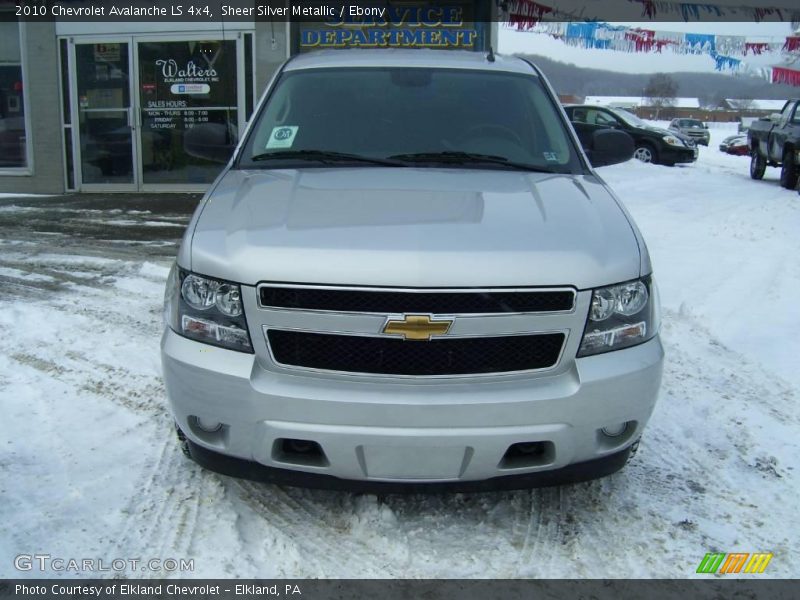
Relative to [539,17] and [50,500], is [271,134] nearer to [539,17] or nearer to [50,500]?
[50,500]

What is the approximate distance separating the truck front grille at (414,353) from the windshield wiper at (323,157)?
1255mm

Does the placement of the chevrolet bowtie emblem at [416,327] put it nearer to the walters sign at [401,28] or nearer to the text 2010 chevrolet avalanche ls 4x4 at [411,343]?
the text 2010 chevrolet avalanche ls 4x4 at [411,343]

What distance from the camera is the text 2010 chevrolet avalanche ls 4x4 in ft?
7.95

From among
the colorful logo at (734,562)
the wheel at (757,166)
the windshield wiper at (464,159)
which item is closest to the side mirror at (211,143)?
the windshield wiper at (464,159)

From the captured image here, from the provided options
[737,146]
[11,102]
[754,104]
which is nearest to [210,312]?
[11,102]

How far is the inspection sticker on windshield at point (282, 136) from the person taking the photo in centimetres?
366

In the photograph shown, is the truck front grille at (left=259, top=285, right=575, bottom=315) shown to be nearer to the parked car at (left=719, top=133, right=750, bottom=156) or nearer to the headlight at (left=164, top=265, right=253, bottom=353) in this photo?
the headlight at (left=164, top=265, right=253, bottom=353)

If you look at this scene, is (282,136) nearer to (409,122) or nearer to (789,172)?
(409,122)

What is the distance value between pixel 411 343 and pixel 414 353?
0.04 m

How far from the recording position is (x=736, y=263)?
7145 mm

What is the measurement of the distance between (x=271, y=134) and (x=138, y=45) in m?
9.24

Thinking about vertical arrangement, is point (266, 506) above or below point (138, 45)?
below

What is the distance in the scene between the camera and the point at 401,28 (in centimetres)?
1201

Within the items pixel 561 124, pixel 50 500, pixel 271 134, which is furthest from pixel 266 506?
pixel 561 124
